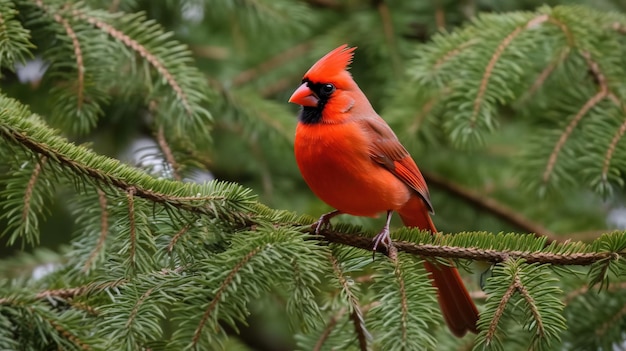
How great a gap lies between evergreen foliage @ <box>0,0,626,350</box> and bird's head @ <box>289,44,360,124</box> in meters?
0.30

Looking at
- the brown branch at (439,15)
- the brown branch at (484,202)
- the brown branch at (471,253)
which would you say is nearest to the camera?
the brown branch at (471,253)

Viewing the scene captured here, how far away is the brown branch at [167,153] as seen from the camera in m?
2.76

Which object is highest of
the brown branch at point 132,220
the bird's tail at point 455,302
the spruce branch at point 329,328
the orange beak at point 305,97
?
the brown branch at point 132,220

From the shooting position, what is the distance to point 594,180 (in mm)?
2850

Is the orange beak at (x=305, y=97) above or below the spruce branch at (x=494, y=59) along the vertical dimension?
below

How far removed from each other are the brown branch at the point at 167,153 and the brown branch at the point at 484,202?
160 cm

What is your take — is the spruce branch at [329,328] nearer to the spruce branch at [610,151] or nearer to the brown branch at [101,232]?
the brown branch at [101,232]

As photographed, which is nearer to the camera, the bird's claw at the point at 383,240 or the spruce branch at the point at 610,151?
the bird's claw at the point at 383,240

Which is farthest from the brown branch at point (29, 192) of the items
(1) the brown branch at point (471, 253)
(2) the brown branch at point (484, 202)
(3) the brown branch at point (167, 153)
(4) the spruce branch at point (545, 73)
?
(2) the brown branch at point (484, 202)

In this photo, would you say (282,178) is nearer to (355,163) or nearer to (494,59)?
(355,163)

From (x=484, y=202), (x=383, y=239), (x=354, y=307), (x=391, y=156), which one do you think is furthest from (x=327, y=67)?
(x=484, y=202)

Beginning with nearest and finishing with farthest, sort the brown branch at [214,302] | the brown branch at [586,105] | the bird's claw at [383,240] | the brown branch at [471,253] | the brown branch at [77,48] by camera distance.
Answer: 1. the brown branch at [214,302]
2. the brown branch at [471,253]
3. the bird's claw at [383,240]
4. the brown branch at [77,48]
5. the brown branch at [586,105]

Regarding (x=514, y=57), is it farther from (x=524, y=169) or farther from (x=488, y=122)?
(x=524, y=169)

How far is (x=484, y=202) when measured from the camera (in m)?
4.00
